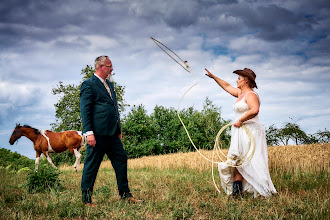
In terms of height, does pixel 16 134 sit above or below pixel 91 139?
above

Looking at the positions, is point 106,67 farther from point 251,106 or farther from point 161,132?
point 161,132

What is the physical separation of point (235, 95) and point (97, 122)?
304 cm

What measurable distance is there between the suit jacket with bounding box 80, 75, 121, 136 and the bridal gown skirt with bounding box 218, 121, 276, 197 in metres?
2.48

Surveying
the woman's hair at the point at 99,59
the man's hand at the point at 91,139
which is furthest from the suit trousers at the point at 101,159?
the woman's hair at the point at 99,59

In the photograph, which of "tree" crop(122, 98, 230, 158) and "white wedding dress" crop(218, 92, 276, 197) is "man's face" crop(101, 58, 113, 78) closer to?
"white wedding dress" crop(218, 92, 276, 197)

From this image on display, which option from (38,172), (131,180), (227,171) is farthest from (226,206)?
(38,172)

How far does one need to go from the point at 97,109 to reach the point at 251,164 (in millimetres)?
3278

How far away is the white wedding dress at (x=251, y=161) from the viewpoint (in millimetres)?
5281

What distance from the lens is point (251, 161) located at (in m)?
5.38

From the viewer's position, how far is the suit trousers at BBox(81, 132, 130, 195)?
5.01 m

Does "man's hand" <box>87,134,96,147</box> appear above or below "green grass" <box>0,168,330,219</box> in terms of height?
above

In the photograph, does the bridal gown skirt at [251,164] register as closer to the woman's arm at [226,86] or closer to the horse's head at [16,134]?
the woman's arm at [226,86]

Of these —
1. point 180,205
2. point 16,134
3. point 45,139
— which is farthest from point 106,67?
point 16,134

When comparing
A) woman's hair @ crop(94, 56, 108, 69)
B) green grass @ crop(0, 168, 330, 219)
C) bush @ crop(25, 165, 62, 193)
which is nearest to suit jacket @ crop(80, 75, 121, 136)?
woman's hair @ crop(94, 56, 108, 69)
